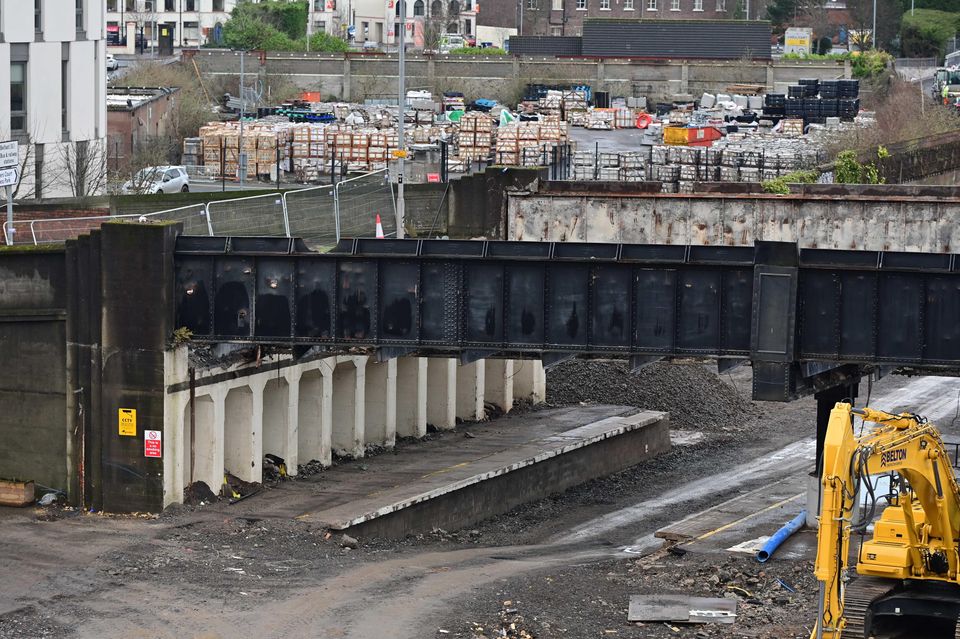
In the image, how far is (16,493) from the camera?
3475cm

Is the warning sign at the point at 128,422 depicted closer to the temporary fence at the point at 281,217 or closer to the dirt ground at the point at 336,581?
the dirt ground at the point at 336,581

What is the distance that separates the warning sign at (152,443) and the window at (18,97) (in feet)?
107

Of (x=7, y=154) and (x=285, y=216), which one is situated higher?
(x=7, y=154)

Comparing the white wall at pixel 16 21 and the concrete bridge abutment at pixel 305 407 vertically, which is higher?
the white wall at pixel 16 21

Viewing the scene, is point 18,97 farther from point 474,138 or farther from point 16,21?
point 474,138

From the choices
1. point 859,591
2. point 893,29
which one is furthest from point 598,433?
point 893,29

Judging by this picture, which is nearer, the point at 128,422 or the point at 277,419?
the point at 128,422

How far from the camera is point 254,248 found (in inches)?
1347

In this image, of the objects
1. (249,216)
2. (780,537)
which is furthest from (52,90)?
(780,537)

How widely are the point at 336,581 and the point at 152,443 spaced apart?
6491mm

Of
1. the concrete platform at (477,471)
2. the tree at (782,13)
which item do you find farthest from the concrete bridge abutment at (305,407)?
the tree at (782,13)

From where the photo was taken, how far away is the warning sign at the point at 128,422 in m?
34.2

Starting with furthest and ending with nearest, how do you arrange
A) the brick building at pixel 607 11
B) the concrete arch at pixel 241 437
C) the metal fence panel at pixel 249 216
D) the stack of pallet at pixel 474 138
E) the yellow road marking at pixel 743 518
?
the brick building at pixel 607 11 → the stack of pallet at pixel 474 138 → the metal fence panel at pixel 249 216 → the concrete arch at pixel 241 437 → the yellow road marking at pixel 743 518

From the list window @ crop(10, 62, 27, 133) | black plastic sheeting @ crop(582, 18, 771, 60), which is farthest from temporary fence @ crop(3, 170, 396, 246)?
black plastic sheeting @ crop(582, 18, 771, 60)
